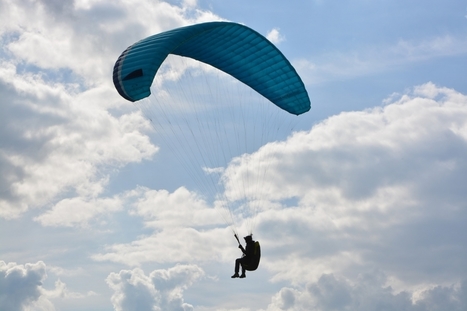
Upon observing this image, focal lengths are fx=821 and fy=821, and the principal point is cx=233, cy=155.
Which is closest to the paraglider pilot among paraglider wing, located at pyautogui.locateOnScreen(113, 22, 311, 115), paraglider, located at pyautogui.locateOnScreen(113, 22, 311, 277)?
paraglider, located at pyautogui.locateOnScreen(113, 22, 311, 277)

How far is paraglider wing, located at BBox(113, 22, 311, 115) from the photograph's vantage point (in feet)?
118

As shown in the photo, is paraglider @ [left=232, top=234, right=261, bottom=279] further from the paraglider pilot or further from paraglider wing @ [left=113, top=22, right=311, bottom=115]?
paraglider wing @ [left=113, top=22, right=311, bottom=115]

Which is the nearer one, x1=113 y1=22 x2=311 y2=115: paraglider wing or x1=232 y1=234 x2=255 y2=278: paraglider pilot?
x1=113 y1=22 x2=311 y2=115: paraglider wing

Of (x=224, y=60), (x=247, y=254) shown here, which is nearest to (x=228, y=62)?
(x=224, y=60)

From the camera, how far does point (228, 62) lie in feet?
137

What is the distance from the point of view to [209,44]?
40.1 m

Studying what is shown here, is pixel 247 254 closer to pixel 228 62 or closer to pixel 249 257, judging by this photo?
Answer: pixel 249 257

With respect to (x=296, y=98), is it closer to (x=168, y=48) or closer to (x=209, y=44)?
(x=209, y=44)

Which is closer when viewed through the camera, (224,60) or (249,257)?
(249,257)

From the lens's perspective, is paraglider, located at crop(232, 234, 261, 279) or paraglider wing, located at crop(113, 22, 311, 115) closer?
paraglider wing, located at crop(113, 22, 311, 115)

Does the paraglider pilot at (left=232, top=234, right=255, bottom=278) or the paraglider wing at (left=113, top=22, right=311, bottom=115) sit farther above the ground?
the paraglider wing at (left=113, top=22, right=311, bottom=115)

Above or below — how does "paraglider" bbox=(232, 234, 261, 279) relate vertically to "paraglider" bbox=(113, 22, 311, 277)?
below

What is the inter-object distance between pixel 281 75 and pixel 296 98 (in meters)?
1.63

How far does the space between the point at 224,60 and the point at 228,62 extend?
0.27 m
